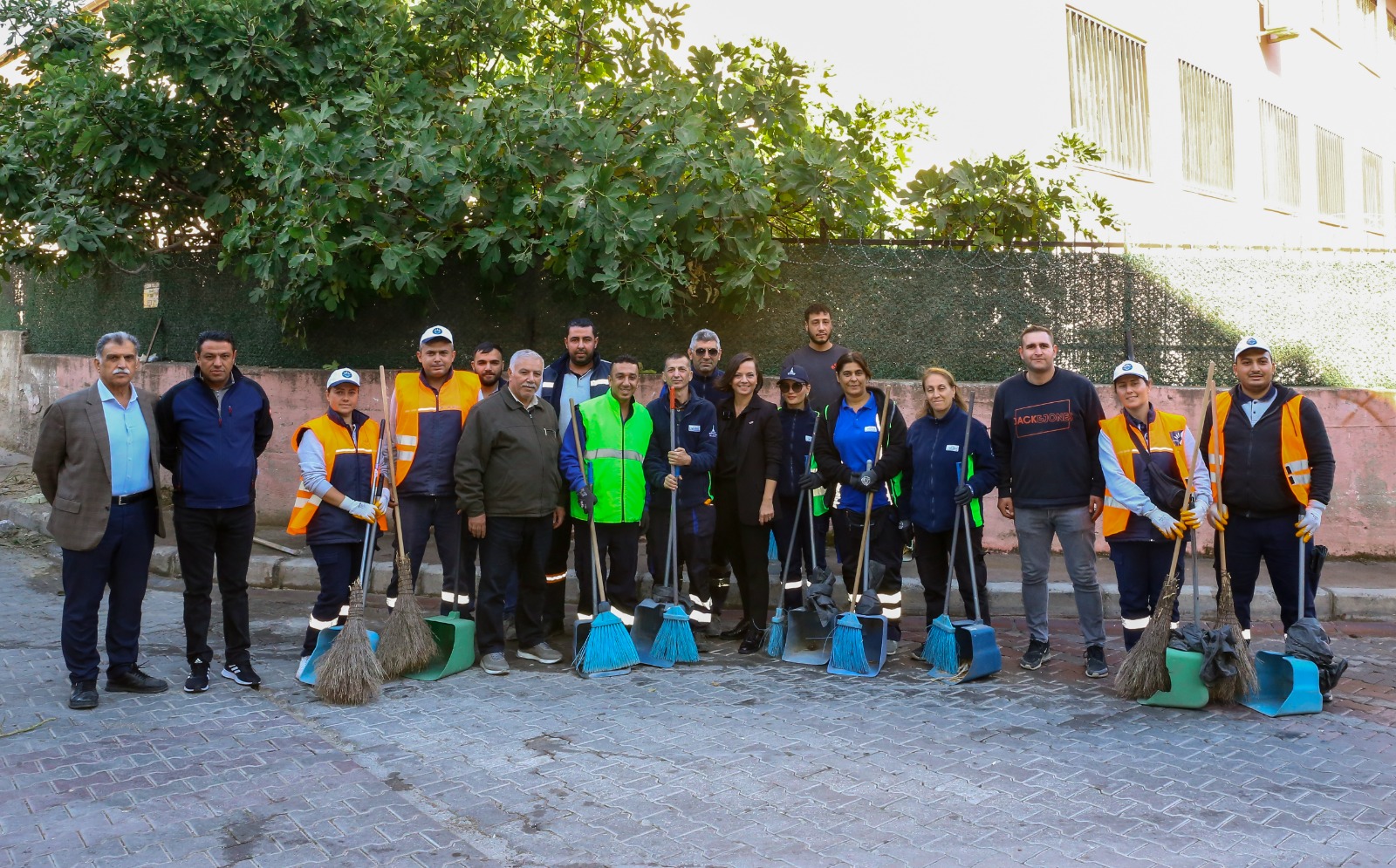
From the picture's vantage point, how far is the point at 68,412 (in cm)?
614

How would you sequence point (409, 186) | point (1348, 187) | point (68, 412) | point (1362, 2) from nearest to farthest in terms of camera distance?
1. point (68, 412)
2. point (409, 186)
3. point (1348, 187)
4. point (1362, 2)

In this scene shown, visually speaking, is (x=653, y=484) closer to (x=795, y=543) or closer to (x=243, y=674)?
(x=795, y=543)

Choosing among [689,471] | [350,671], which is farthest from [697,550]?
[350,671]

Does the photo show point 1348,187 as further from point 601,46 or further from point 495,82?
point 495,82

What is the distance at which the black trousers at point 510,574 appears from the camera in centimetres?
695

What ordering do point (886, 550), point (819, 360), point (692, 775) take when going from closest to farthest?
point (692, 775) < point (886, 550) < point (819, 360)

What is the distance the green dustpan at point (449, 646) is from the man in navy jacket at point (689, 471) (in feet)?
4.59

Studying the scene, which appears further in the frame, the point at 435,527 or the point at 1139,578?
the point at 435,527

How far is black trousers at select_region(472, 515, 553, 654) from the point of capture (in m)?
6.95

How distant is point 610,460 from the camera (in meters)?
7.33

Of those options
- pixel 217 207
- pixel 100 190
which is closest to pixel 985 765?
pixel 217 207

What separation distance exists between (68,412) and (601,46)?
6625 millimetres

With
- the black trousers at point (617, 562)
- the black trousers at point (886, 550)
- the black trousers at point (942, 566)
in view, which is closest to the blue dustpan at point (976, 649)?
the black trousers at point (942, 566)

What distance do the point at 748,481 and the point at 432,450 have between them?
2.01 meters
